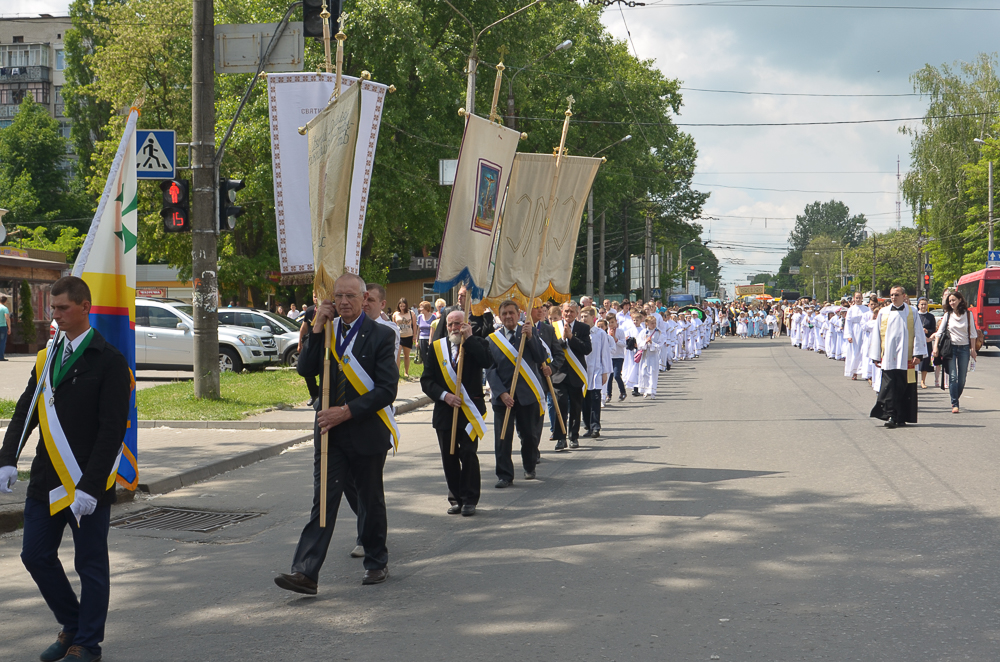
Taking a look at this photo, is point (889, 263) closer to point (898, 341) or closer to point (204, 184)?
point (898, 341)

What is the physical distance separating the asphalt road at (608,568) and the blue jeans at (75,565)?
236 millimetres

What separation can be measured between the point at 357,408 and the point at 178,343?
17.4 meters

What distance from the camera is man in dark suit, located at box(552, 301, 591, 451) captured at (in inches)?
465

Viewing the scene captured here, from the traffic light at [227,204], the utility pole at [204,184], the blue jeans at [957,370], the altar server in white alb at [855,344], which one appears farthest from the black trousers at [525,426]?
the altar server in white alb at [855,344]

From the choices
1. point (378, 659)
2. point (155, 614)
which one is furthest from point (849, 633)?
point (155, 614)

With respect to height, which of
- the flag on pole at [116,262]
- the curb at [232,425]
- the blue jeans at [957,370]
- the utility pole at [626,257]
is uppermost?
the utility pole at [626,257]

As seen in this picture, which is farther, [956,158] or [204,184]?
[956,158]

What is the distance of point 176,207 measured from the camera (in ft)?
45.9

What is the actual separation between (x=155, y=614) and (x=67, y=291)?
185 centimetres

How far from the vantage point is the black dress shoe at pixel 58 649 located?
4.63 m

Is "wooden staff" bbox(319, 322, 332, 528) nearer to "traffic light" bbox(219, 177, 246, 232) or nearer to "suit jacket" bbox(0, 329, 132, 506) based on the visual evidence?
"suit jacket" bbox(0, 329, 132, 506)

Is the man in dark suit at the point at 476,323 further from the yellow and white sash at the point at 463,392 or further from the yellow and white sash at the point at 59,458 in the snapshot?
the yellow and white sash at the point at 59,458

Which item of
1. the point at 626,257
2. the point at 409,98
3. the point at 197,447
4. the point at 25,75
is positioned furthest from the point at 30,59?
the point at 197,447

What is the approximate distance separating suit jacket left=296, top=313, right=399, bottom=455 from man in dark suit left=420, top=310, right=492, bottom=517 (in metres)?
1.97
